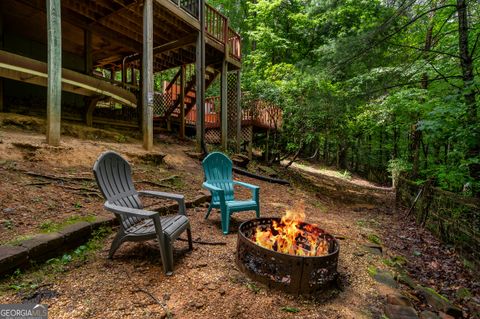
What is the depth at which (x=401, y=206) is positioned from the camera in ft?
25.0

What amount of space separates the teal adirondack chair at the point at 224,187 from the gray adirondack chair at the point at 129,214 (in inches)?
28.5

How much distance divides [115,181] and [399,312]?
2807 mm

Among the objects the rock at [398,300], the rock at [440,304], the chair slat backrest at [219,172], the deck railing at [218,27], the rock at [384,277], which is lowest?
the rock at [440,304]

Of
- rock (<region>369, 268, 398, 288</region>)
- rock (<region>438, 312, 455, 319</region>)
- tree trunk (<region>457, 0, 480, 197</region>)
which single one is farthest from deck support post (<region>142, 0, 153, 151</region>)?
tree trunk (<region>457, 0, 480, 197</region>)

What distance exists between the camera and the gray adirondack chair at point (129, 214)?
218cm

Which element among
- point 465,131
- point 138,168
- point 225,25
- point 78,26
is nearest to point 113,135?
point 138,168

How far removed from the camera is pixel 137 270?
2.29 metres

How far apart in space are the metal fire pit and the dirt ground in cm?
7

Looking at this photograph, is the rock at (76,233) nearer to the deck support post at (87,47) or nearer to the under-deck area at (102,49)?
the under-deck area at (102,49)

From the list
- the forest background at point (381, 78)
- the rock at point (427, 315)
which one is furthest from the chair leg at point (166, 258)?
the forest background at point (381, 78)

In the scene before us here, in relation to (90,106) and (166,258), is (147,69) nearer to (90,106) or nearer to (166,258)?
(90,106)

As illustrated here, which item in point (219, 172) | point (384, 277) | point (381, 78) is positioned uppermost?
point (381, 78)

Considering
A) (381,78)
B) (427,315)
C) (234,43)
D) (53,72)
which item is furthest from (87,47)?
(427,315)

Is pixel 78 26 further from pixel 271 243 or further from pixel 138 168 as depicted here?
pixel 271 243
